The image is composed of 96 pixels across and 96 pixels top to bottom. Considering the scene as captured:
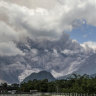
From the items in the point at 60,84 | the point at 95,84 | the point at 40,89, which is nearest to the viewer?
the point at 95,84

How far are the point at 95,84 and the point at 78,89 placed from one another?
821cm

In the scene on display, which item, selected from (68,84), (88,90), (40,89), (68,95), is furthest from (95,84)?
(40,89)

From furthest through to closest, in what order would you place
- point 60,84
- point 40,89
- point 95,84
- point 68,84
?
point 40,89 < point 60,84 < point 68,84 < point 95,84

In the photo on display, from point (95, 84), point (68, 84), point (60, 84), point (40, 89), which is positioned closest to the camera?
point (95, 84)

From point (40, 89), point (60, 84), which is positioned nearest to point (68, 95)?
point (60, 84)

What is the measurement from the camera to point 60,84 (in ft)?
607

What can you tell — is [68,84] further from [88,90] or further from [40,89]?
[88,90]

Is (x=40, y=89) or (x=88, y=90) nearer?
(x=88, y=90)

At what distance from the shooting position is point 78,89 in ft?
342

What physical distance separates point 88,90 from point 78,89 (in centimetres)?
538

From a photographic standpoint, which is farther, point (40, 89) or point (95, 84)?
point (40, 89)

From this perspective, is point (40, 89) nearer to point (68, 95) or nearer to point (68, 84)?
point (68, 84)

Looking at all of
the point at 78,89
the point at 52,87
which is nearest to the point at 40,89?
the point at 52,87

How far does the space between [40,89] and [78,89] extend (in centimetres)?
9849
